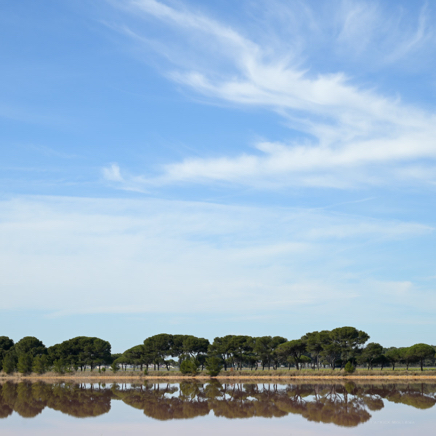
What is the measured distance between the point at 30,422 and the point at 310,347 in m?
64.0

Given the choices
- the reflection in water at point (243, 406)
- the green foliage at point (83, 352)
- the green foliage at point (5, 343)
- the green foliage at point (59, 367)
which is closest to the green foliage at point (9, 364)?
the green foliage at point (83, 352)

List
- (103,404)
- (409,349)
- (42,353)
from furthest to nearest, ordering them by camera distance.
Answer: (42,353) → (409,349) → (103,404)

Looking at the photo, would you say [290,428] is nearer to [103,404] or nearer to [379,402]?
[379,402]

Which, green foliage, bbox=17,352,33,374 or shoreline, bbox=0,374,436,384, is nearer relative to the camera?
shoreline, bbox=0,374,436,384

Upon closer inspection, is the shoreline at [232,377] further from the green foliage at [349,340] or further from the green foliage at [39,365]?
the green foliage at [349,340]

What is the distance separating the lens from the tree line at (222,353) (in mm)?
83375

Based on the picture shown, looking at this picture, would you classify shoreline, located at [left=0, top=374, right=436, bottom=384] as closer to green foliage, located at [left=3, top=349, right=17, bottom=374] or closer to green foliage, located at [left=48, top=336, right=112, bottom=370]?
green foliage, located at [left=3, top=349, right=17, bottom=374]

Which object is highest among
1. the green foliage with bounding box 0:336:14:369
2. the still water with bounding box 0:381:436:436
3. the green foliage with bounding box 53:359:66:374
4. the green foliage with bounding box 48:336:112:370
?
the green foliage with bounding box 0:336:14:369

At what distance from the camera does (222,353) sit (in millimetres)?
95875

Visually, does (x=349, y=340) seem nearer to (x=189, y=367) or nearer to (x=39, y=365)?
(x=189, y=367)

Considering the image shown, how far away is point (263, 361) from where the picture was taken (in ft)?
309

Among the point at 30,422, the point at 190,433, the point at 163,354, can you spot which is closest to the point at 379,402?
the point at 190,433

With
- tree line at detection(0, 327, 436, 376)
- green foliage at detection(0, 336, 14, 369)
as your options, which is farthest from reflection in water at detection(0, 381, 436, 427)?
green foliage at detection(0, 336, 14, 369)

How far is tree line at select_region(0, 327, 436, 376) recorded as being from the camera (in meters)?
83.4
